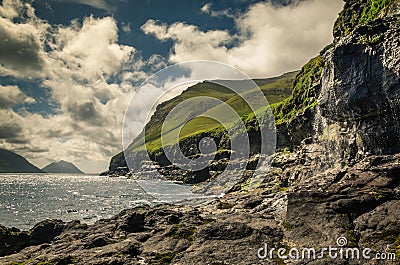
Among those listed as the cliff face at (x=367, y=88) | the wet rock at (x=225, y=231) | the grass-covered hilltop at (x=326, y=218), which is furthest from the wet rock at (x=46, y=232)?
the cliff face at (x=367, y=88)

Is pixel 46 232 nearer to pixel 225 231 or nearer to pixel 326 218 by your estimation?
pixel 225 231

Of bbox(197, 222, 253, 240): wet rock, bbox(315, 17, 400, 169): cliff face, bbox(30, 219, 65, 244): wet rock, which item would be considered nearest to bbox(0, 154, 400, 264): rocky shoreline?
bbox(197, 222, 253, 240): wet rock

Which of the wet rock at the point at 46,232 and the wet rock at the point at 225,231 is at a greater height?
the wet rock at the point at 225,231

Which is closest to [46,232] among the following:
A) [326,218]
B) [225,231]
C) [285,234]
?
[225,231]

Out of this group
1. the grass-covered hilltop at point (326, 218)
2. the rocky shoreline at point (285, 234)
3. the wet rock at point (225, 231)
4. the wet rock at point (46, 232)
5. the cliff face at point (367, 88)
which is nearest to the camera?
the rocky shoreline at point (285, 234)

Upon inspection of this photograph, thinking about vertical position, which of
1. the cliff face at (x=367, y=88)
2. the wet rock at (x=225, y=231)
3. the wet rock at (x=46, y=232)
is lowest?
the wet rock at (x=46, y=232)

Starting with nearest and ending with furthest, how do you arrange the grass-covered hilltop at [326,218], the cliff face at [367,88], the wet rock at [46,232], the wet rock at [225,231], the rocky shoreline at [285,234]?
the rocky shoreline at [285,234] → the grass-covered hilltop at [326,218] → the wet rock at [225,231] → the wet rock at [46,232] → the cliff face at [367,88]

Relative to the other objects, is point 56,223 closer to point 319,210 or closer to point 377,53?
point 319,210

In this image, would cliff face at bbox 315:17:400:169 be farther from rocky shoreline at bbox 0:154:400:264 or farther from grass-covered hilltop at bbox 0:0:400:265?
rocky shoreline at bbox 0:154:400:264

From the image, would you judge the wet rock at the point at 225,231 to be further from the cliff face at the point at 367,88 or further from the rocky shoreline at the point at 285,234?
the cliff face at the point at 367,88

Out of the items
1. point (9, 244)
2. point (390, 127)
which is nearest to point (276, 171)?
point (390, 127)

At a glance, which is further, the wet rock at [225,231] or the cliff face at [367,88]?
the cliff face at [367,88]

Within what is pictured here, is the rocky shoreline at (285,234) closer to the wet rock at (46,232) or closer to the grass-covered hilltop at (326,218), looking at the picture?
the grass-covered hilltop at (326,218)

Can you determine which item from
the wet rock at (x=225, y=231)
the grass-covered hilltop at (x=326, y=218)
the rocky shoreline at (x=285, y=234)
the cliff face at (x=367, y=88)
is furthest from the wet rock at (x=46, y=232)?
the cliff face at (x=367, y=88)
